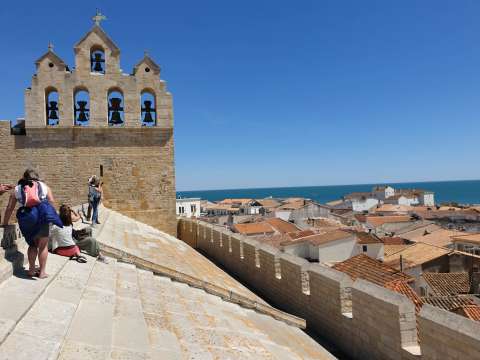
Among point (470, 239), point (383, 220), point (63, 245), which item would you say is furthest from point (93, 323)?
point (383, 220)

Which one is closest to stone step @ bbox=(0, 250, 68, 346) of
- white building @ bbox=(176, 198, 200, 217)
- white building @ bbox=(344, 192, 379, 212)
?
white building @ bbox=(176, 198, 200, 217)

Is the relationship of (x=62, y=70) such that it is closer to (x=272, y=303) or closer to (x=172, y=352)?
(x=272, y=303)

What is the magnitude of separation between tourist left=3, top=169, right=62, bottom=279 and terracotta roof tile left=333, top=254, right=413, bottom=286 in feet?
33.8

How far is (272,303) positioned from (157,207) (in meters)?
9.14

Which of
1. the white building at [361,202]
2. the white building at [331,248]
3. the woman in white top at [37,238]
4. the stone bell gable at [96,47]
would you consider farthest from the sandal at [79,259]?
the white building at [361,202]

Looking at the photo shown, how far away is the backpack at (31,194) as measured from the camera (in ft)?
14.7

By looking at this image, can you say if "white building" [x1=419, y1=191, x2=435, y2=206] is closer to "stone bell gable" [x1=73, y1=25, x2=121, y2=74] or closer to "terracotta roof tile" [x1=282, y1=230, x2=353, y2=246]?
"terracotta roof tile" [x1=282, y1=230, x2=353, y2=246]

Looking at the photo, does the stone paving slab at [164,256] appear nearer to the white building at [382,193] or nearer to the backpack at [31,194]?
the backpack at [31,194]

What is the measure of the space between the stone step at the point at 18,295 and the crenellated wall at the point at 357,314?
12.8 feet

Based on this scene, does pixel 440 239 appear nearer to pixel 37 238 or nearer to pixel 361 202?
pixel 37 238

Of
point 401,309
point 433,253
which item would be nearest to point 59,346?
point 401,309

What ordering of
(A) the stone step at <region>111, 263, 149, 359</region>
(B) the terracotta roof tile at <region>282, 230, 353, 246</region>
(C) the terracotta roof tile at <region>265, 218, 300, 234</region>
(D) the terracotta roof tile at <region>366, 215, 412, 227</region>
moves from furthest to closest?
1. (D) the terracotta roof tile at <region>366, 215, 412, 227</region>
2. (C) the terracotta roof tile at <region>265, 218, 300, 234</region>
3. (B) the terracotta roof tile at <region>282, 230, 353, 246</region>
4. (A) the stone step at <region>111, 263, 149, 359</region>

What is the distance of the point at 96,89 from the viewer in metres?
16.1

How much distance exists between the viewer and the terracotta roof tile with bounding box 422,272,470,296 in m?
19.3
